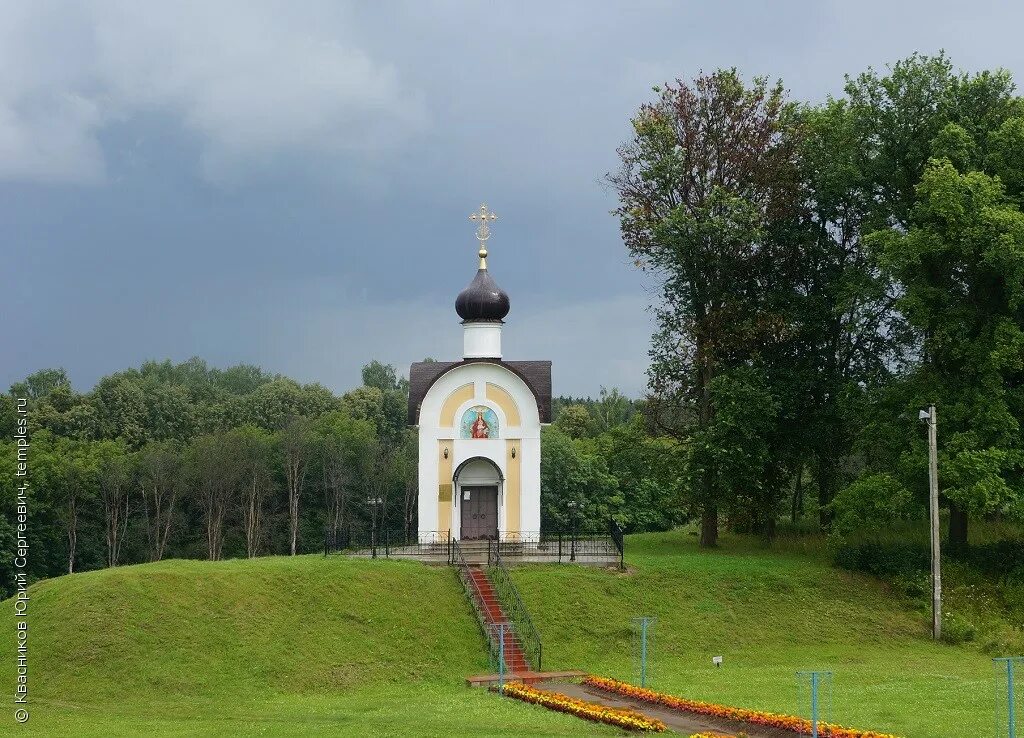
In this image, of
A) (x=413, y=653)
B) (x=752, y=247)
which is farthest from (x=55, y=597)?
(x=752, y=247)

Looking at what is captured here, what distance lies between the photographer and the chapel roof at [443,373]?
37344 millimetres

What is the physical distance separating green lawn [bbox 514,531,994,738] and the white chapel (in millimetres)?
4253

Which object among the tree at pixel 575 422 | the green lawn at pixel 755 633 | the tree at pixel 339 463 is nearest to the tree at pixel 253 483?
the tree at pixel 339 463

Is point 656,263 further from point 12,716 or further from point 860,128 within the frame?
point 12,716

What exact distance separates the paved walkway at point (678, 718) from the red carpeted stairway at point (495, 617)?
6.65 feet

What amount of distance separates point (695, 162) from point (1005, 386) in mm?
11802

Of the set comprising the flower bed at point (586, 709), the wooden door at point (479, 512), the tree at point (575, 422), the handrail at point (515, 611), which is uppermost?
the tree at point (575, 422)

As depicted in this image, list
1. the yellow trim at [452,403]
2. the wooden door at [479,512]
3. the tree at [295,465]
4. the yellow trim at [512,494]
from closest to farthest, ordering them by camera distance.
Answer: the yellow trim at [512,494] < the yellow trim at [452,403] < the wooden door at [479,512] < the tree at [295,465]

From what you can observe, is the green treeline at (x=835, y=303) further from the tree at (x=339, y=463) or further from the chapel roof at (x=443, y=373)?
the tree at (x=339, y=463)

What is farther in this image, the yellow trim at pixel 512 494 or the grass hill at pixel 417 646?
the yellow trim at pixel 512 494

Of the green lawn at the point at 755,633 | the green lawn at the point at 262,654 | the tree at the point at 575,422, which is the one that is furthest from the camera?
the tree at the point at 575,422

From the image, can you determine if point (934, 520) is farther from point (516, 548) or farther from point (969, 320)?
point (516, 548)

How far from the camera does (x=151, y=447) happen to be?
60.8 meters

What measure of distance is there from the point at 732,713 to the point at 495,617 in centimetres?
961
